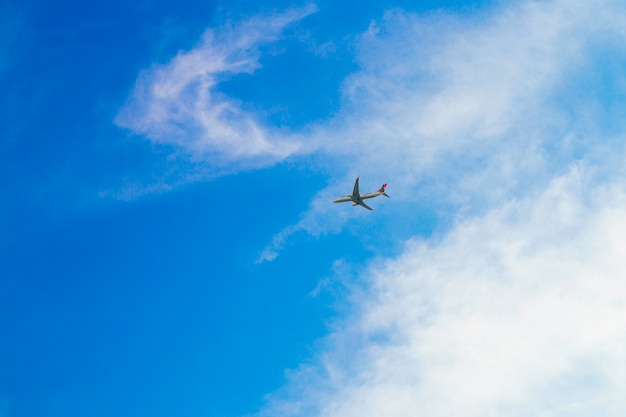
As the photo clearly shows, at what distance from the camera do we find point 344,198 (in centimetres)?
19662

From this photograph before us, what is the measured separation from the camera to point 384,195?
199 meters

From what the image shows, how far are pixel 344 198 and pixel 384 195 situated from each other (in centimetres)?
1753
